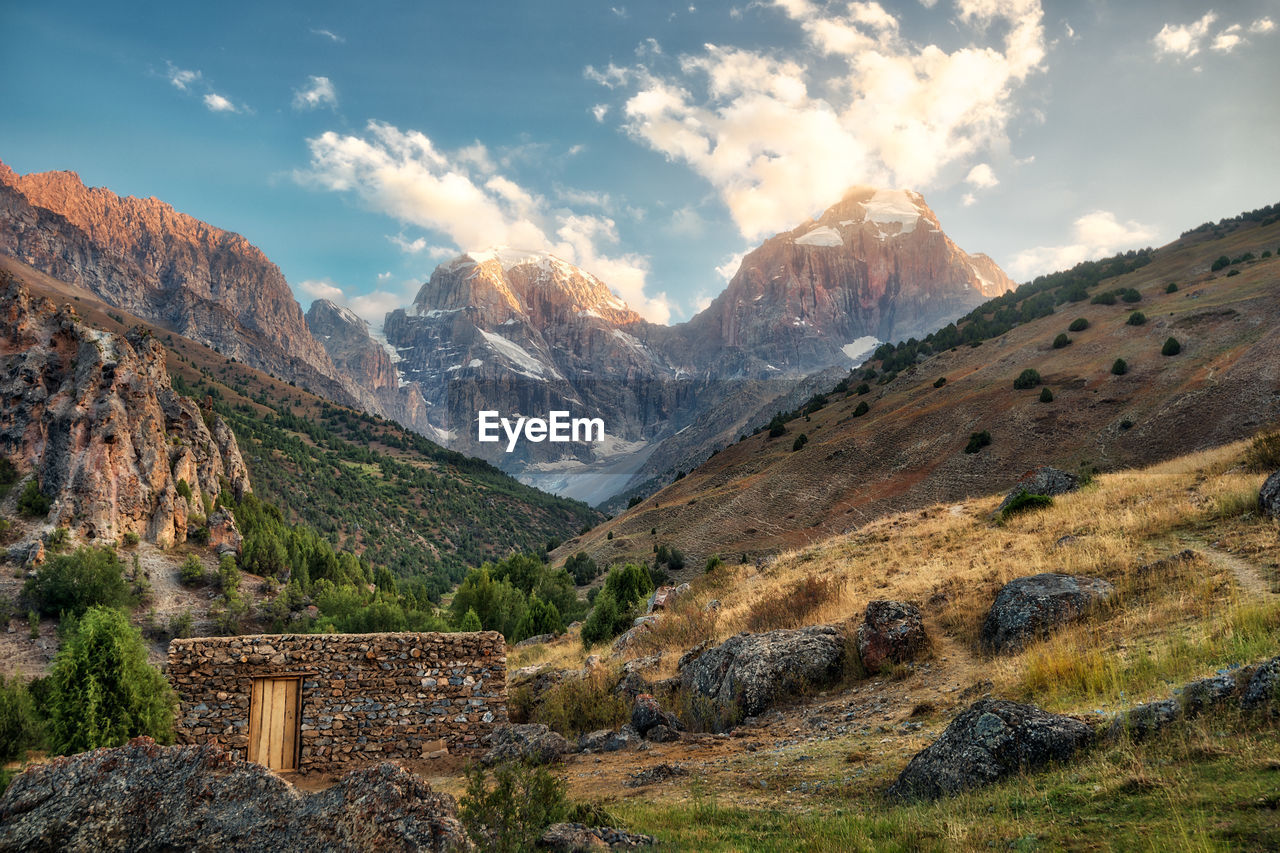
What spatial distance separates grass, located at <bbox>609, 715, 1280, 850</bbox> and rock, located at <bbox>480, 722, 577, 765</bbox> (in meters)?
6.25

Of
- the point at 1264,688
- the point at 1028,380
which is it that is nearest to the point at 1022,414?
the point at 1028,380

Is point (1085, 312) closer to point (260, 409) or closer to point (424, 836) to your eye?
point (424, 836)

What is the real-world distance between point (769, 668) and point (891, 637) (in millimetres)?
2343

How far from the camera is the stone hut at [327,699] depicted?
13727 millimetres

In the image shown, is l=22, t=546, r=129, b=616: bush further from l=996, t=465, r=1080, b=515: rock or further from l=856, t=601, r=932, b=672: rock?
l=996, t=465, r=1080, b=515: rock

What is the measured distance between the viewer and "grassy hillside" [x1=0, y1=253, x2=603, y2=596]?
304 feet

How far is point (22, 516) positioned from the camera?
39.9 meters

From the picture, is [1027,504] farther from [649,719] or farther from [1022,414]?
[1022,414]

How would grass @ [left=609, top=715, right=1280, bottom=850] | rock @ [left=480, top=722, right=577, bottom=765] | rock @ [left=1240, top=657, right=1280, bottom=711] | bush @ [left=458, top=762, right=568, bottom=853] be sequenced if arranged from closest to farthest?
grass @ [left=609, top=715, right=1280, bottom=850]
rock @ [left=1240, top=657, right=1280, bottom=711]
bush @ [left=458, top=762, right=568, bottom=853]
rock @ [left=480, top=722, right=577, bottom=765]

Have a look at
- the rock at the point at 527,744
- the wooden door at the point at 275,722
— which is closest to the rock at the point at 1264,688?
the rock at the point at 527,744

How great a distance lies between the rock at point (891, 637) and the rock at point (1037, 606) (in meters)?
1.13

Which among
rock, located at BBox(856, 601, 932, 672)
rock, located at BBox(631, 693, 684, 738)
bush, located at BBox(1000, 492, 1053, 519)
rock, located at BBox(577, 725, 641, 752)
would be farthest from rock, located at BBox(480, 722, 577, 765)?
bush, located at BBox(1000, 492, 1053, 519)

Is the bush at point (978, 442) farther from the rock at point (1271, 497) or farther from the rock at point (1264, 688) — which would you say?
the rock at point (1264, 688)

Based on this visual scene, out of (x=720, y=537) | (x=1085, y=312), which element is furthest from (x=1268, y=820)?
(x=1085, y=312)
